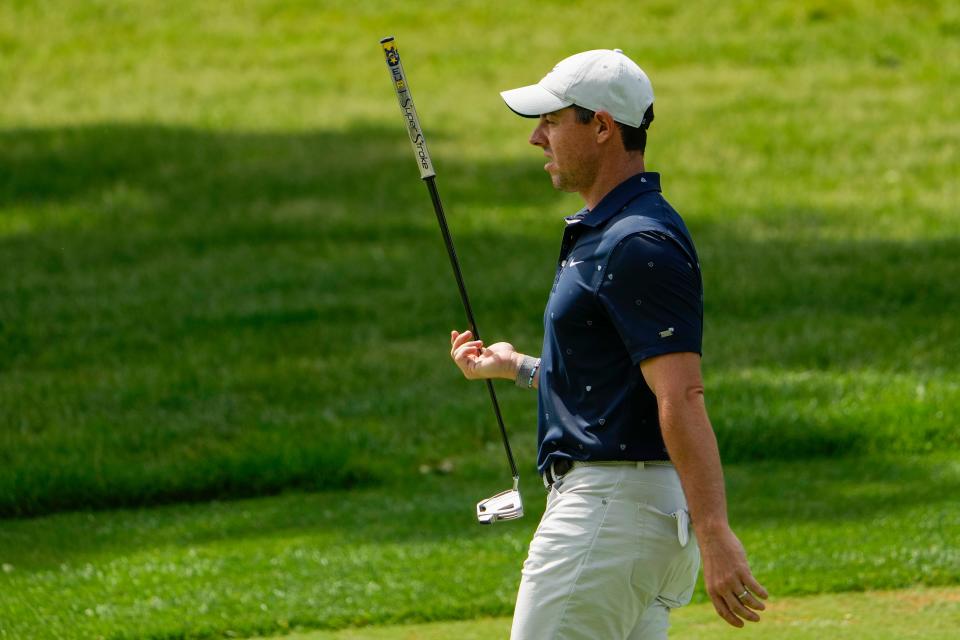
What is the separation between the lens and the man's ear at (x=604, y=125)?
3754 mm

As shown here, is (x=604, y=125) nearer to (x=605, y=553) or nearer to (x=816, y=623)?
(x=605, y=553)

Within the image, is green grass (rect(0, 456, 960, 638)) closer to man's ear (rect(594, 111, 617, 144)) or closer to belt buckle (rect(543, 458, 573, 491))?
belt buckle (rect(543, 458, 573, 491))

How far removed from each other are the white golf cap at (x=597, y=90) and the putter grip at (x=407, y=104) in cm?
62

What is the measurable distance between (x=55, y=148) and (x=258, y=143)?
7.93 feet

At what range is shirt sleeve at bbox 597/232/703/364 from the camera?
3.51 metres

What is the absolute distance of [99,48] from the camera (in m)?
23.6

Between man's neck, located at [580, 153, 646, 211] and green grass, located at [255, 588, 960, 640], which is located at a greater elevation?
man's neck, located at [580, 153, 646, 211]

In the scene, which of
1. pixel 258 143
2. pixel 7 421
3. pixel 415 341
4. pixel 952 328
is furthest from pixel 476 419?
pixel 258 143

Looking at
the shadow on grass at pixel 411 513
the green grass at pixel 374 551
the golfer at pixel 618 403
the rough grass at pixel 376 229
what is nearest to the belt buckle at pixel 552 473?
the golfer at pixel 618 403

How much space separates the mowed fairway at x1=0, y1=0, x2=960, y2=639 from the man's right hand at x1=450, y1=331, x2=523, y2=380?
195 cm

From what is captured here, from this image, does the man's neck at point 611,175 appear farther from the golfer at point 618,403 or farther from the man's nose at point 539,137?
the man's nose at point 539,137

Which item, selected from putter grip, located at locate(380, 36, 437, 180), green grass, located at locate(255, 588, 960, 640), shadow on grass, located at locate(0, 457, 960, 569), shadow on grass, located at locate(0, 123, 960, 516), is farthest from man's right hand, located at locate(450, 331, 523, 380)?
shadow on grass, located at locate(0, 123, 960, 516)

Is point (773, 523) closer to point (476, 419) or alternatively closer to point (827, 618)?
point (827, 618)

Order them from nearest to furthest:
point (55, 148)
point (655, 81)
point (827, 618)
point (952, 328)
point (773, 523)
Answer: point (827, 618), point (773, 523), point (952, 328), point (55, 148), point (655, 81)
